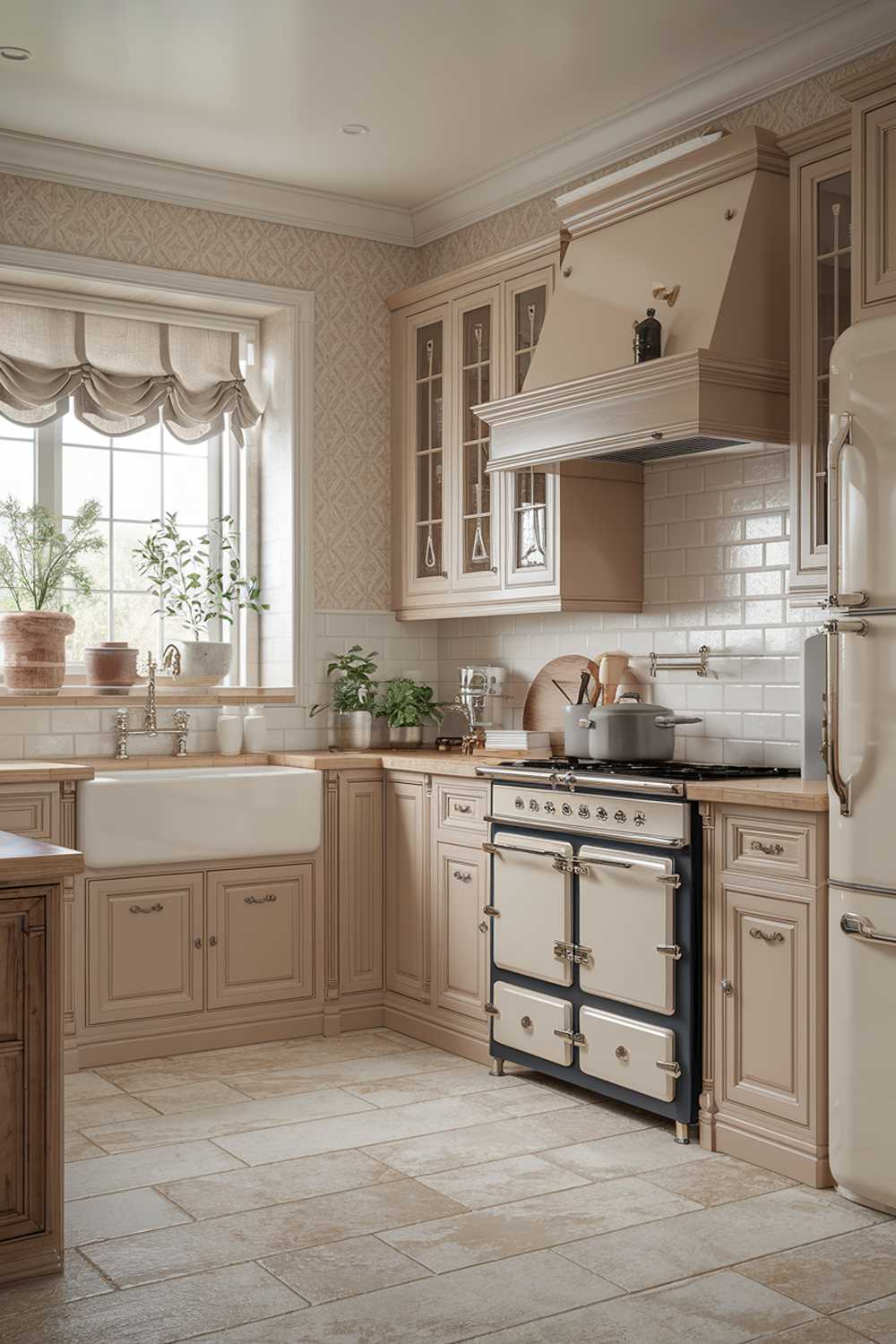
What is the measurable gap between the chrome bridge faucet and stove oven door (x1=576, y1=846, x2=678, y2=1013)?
1.82 m

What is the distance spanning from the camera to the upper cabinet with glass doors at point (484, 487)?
4734 millimetres

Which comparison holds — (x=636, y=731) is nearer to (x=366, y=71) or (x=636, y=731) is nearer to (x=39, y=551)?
(x=366, y=71)

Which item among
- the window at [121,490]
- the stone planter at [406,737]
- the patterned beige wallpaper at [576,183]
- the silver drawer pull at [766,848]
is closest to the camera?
the silver drawer pull at [766,848]

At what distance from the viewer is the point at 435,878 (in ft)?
15.8

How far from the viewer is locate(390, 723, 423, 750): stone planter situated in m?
5.57

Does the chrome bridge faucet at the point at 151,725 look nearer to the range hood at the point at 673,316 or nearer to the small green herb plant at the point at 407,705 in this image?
the small green herb plant at the point at 407,705

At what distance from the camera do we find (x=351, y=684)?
5594 millimetres

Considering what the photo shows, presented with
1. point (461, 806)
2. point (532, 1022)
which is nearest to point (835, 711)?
point (532, 1022)

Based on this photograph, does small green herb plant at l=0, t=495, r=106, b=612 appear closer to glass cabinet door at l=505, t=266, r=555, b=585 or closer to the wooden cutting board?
glass cabinet door at l=505, t=266, r=555, b=585

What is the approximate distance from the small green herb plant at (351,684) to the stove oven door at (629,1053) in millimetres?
1871

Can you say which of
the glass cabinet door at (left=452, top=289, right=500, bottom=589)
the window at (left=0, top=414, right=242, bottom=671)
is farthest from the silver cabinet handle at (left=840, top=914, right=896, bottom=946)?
the window at (left=0, top=414, right=242, bottom=671)

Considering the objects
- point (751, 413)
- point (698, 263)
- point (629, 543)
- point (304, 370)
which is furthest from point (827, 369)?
point (304, 370)

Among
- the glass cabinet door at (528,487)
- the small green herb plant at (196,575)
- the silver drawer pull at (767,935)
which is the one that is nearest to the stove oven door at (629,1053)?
the silver drawer pull at (767,935)

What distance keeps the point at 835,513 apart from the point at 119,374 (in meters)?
3.14
